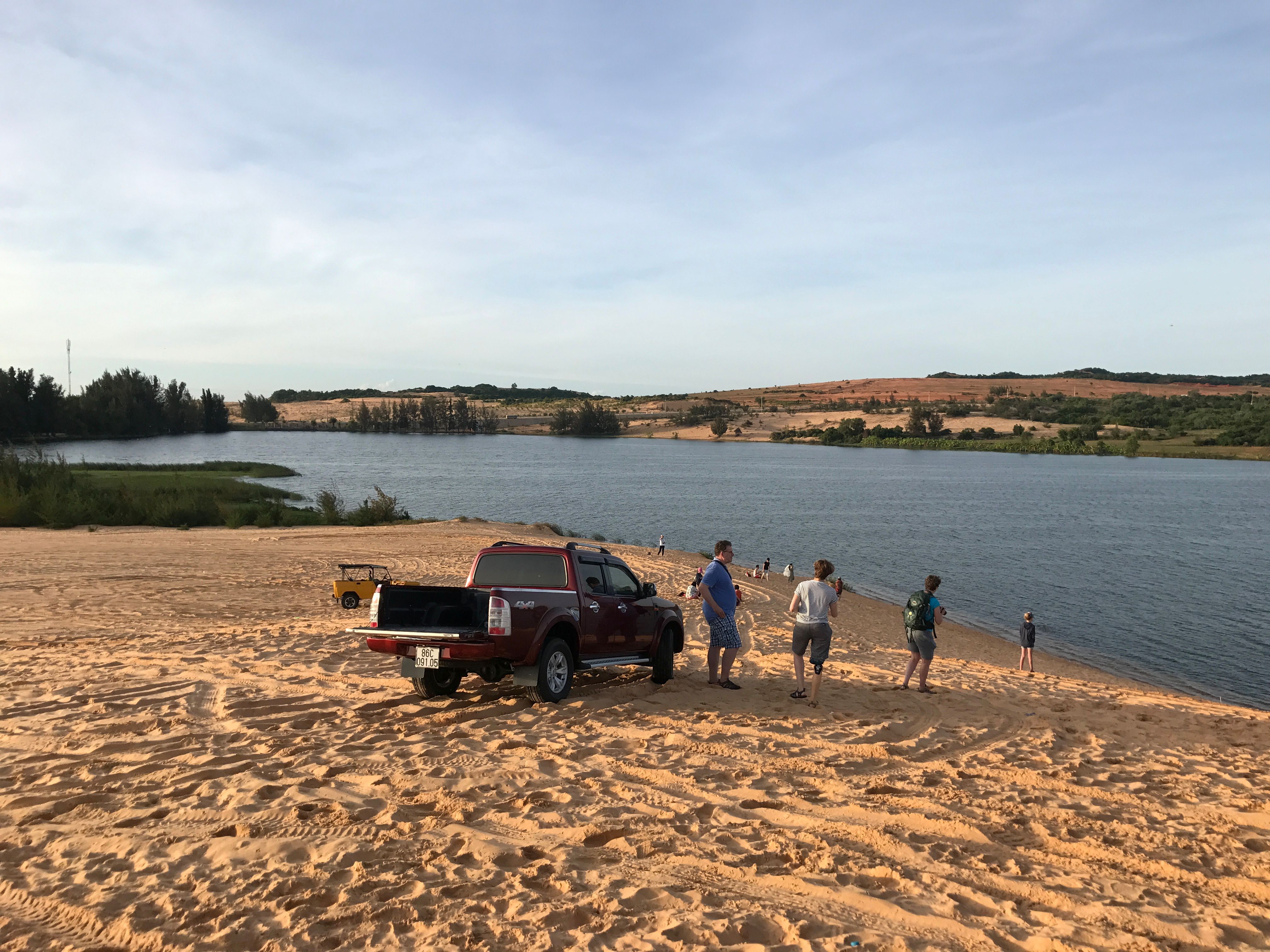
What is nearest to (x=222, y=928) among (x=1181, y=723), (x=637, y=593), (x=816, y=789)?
(x=816, y=789)

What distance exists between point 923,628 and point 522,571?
540cm

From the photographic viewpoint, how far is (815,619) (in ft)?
34.2

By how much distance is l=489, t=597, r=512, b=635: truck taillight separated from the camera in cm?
920

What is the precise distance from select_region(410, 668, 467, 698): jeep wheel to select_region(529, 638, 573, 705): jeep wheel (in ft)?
3.00

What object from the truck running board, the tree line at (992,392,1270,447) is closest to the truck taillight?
the truck running board

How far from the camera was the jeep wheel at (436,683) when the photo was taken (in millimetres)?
9992

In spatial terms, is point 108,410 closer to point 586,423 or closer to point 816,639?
point 586,423

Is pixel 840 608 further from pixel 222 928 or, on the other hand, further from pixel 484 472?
pixel 484 472

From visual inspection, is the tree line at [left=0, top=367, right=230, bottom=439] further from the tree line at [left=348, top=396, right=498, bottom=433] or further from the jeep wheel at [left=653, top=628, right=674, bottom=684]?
the jeep wheel at [left=653, top=628, right=674, bottom=684]

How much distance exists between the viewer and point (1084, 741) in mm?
9352

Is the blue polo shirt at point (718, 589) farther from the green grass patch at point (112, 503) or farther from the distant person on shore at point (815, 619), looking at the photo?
the green grass patch at point (112, 503)

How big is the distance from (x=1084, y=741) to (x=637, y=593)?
17.9ft

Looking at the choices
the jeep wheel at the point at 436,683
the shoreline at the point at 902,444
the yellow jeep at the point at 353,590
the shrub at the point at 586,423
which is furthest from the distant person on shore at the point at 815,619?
the shrub at the point at 586,423

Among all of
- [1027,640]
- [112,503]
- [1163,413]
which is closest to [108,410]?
[112,503]
